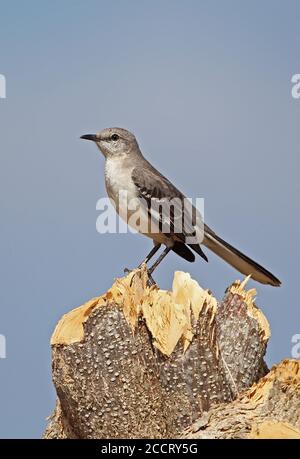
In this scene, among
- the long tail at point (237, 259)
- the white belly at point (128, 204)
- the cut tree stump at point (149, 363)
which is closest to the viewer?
the cut tree stump at point (149, 363)

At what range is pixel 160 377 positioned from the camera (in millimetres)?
7348

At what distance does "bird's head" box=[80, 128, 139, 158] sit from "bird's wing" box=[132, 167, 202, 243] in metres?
0.33

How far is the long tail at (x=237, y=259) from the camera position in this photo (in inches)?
407

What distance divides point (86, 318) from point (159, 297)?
0.59m

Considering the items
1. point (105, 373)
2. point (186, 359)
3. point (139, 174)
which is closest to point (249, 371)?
point (186, 359)

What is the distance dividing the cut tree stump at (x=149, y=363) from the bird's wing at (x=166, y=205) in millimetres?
3652

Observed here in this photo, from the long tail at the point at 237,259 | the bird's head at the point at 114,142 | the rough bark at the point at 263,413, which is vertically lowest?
the rough bark at the point at 263,413

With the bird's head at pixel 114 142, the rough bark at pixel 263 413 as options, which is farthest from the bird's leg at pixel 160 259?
the rough bark at pixel 263 413

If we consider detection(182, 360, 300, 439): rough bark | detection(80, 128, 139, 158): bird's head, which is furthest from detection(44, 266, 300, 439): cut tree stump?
detection(80, 128, 139, 158): bird's head

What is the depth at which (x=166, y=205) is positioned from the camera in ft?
37.5

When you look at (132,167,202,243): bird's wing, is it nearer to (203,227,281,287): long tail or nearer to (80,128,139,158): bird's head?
(203,227,281,287): long tail

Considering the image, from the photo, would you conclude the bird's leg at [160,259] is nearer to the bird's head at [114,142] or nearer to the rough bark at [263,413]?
the bird's head at [114,142]

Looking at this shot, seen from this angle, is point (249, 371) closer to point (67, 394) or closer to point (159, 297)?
point (159, 297)
